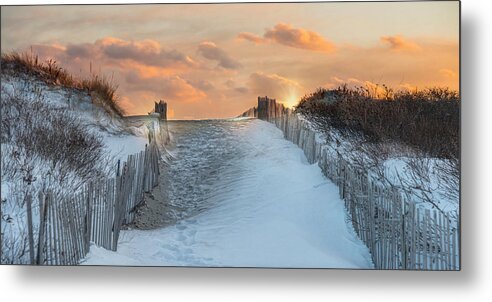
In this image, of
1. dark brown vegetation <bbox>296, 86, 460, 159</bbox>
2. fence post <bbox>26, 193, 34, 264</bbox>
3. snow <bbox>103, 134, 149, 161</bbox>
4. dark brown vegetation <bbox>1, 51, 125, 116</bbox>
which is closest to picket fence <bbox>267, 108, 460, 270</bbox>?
dark brown vegetation <bbox>296, 86, 460, 159</bbox>

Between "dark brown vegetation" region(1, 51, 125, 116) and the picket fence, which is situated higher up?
"dark brown vegetation" region(1, 51, 125, 116)

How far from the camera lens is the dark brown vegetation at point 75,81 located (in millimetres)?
4469

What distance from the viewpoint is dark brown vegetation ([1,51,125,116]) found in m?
4.47

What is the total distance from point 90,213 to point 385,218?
1645 mm

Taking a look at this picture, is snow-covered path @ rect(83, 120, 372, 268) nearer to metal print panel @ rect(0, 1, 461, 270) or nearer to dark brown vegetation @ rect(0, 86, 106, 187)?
metal print panel @ rect(0, 1, 461, 270)

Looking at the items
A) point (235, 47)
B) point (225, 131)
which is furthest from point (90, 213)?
point (235, 47)

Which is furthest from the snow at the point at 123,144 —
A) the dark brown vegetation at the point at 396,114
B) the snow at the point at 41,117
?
the dark brown vegetation at the point at 396,114

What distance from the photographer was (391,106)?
4.39 meters

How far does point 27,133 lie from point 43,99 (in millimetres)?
214

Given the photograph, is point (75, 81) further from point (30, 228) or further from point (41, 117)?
point (30, 228)

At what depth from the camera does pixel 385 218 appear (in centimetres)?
433

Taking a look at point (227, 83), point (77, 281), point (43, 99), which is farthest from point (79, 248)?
point (227, 83)

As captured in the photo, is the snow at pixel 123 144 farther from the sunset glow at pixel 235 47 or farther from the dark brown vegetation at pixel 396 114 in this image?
the dark brown vegetation at pixel 396 114

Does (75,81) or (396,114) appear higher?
(75,81)
